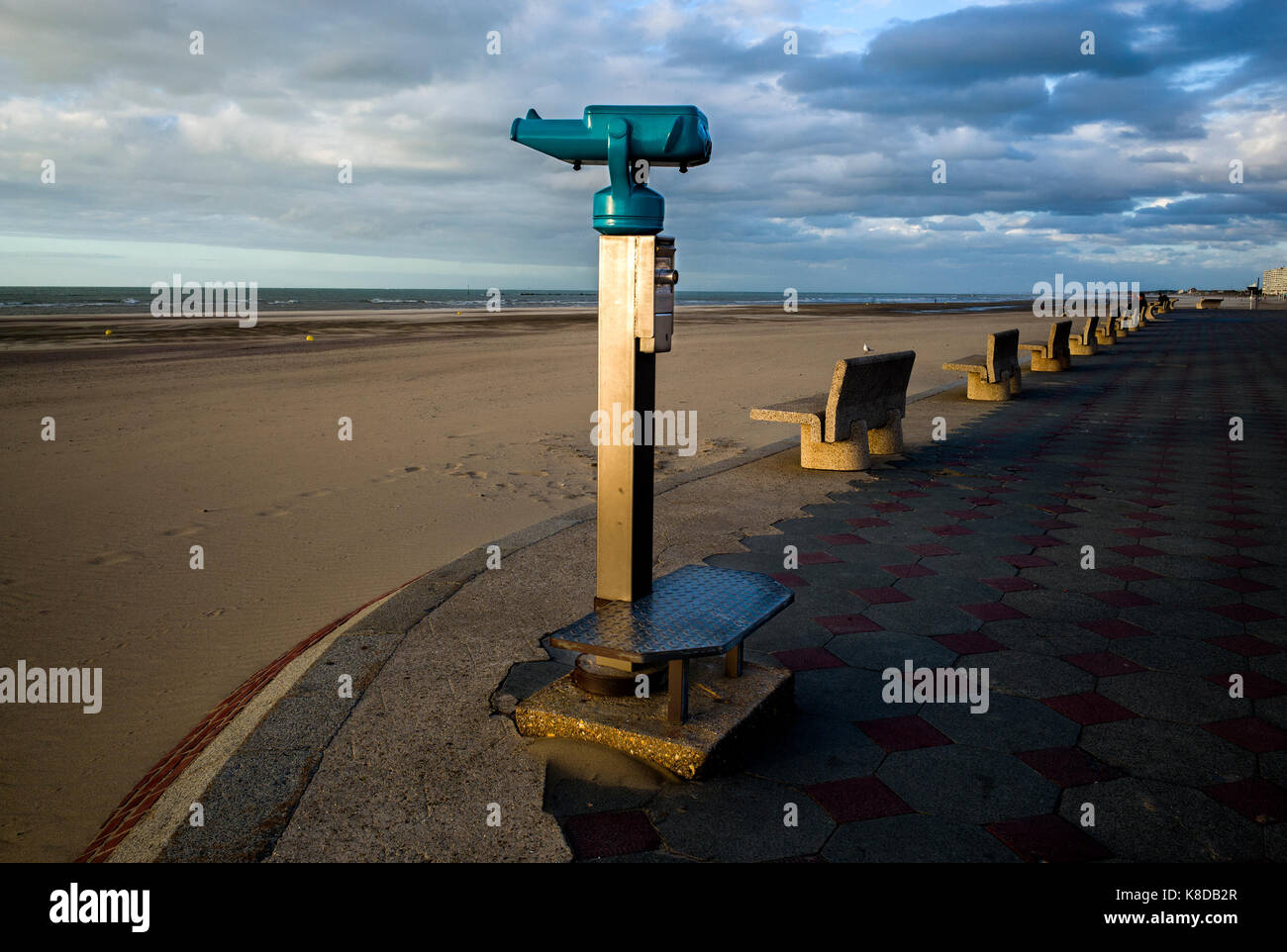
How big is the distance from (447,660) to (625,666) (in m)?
0.88

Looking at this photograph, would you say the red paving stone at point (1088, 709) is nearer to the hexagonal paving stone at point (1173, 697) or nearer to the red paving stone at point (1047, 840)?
the hexagonal paving stone at point (1173, 697)


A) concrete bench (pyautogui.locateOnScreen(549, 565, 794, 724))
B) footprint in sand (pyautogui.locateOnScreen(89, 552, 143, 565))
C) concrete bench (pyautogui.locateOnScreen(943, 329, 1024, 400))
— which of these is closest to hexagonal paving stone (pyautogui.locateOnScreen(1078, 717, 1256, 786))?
concrete bench (pyautogui.locateOnScreen(549, 565, 794, 724))

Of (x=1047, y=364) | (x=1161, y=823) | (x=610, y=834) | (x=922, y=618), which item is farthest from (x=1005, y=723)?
(x=1047, y=364)

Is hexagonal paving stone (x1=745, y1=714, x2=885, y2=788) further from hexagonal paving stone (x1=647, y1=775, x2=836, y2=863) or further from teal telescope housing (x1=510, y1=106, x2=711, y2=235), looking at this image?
teal telescope housing (x1=510, y1=106, x2=711, y2=235)

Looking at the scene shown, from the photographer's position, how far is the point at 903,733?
2.87 metres

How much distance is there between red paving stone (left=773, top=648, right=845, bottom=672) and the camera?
133 inches

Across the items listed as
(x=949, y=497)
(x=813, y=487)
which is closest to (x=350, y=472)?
(x=813, y=487)

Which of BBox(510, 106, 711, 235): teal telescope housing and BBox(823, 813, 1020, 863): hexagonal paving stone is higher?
BBox(510, 106, 711, 235): teal telescope housing

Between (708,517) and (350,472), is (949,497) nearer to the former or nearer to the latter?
(708,517)

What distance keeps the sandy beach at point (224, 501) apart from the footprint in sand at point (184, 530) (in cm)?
4

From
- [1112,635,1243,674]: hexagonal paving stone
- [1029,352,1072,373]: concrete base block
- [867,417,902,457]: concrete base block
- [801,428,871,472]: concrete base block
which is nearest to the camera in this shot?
[1112,635,1243,674]: hexagonal paving stone

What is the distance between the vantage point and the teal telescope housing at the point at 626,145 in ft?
8.16

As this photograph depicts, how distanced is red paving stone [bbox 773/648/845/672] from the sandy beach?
2.38 metres

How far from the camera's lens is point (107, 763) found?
3.11 metres
